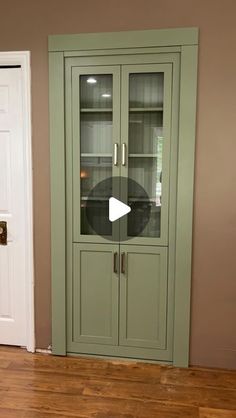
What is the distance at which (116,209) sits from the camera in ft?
8.98

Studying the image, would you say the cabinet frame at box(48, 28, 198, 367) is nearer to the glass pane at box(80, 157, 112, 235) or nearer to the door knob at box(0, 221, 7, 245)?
the glass pane at box(80, 157, 112, 235)

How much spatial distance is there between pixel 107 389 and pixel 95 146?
1.74 m

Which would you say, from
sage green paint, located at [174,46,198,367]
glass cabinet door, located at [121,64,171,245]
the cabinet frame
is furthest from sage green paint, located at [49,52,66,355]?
sage green paint, located at [174,46,198,367]

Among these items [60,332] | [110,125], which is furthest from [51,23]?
[60,332]

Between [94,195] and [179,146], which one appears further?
[94,195]

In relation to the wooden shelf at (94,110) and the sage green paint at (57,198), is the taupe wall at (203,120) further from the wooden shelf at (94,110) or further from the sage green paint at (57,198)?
the wooden shelf at (94,110)

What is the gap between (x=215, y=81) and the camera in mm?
2492

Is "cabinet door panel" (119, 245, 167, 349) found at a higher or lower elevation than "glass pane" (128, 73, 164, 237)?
lower

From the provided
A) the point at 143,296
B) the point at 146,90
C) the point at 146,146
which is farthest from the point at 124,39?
the point at 143,296

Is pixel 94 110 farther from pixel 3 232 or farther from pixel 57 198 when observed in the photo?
pixel 3 232

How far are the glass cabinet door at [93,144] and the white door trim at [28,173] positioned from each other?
35 cm

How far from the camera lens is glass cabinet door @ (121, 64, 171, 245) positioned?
2609 millimetres

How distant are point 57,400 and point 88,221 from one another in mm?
1250
